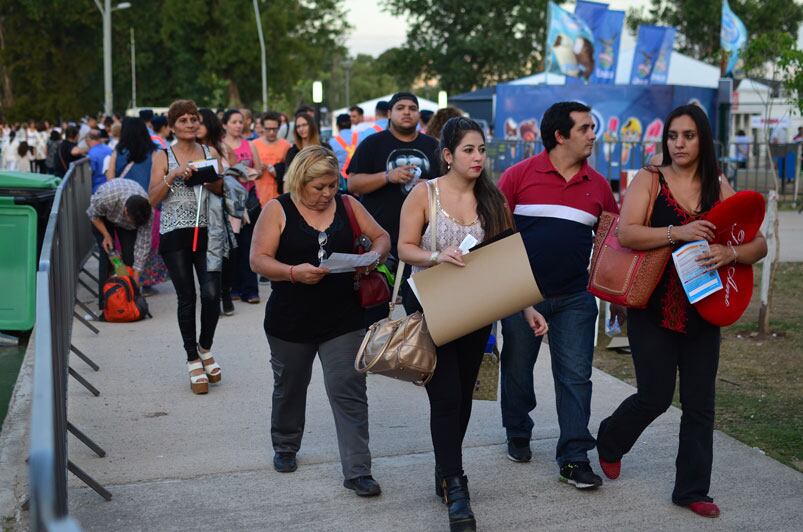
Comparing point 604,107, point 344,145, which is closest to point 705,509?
point 344,145

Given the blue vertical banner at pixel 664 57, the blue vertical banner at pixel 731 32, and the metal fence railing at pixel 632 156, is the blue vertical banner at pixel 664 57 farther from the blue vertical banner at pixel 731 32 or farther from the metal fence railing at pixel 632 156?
the metal fence railing at pixel 632 156

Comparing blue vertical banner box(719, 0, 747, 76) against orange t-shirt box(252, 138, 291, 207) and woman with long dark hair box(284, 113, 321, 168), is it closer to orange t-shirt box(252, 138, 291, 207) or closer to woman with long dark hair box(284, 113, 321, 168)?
orange t-shirt box(252, 138, 291, 207)

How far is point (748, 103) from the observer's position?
32719 mm

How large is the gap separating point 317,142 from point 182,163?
10.8 feet

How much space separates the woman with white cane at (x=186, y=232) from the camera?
7.18 metres

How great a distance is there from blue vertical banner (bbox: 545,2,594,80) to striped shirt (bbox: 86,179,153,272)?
20946 mm

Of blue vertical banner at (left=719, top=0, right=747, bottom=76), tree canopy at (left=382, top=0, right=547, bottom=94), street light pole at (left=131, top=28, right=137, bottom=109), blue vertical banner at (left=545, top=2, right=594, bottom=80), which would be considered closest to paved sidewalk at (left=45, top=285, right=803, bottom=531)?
blue vertical banner at (left=719, top=0, right=747, bottom=76)

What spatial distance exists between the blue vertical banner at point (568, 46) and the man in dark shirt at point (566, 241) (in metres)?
24.5

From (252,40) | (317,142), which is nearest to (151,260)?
(317,142)

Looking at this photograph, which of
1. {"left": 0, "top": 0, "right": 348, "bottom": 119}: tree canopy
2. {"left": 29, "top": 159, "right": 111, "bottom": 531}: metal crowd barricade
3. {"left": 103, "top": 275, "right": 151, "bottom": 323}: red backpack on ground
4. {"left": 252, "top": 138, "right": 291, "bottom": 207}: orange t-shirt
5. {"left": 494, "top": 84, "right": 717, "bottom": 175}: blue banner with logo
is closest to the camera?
{"left": 29, "top": 159, "right": 111, "bottom": 531}: metal crowd barricade

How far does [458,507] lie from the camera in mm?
4633

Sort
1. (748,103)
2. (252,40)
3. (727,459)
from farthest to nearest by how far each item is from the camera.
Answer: (252,40) → (748,103) → (727,459)

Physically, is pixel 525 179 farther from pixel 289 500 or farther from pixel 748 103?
pixel 748 103

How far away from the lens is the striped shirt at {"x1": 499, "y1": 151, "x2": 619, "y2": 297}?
5.24 metres
